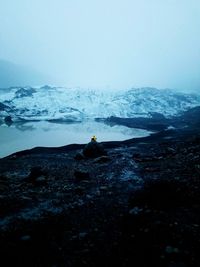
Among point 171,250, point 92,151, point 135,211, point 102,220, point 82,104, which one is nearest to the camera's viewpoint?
point 171,250

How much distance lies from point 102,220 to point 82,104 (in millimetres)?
108994

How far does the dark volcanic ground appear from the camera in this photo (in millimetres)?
4969

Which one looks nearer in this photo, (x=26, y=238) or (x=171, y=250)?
(x=171, y=250)

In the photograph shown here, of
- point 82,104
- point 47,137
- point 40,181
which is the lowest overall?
point 40,181

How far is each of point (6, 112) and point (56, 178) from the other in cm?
8190

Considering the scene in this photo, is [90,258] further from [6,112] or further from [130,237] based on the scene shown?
[6,112]

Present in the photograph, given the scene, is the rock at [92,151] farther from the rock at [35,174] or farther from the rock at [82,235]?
the rock at [82,235]

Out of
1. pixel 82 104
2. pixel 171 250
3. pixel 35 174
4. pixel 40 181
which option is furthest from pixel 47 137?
pixel 82 104

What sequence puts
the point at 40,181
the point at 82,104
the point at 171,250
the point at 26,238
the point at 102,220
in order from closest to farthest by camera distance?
the point at 171,250
the point at 26,238
the point at 102,220
the point at 40,181
the point at 82,104

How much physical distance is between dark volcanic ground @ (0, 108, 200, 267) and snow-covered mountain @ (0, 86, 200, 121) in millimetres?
76185

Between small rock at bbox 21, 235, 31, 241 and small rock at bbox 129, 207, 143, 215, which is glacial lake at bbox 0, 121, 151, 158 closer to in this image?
small rock at bbox 21, 235, 31, 241

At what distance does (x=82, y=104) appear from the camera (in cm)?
11438

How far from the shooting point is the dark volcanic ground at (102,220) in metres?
4.97

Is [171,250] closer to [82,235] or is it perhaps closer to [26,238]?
[82,235]
